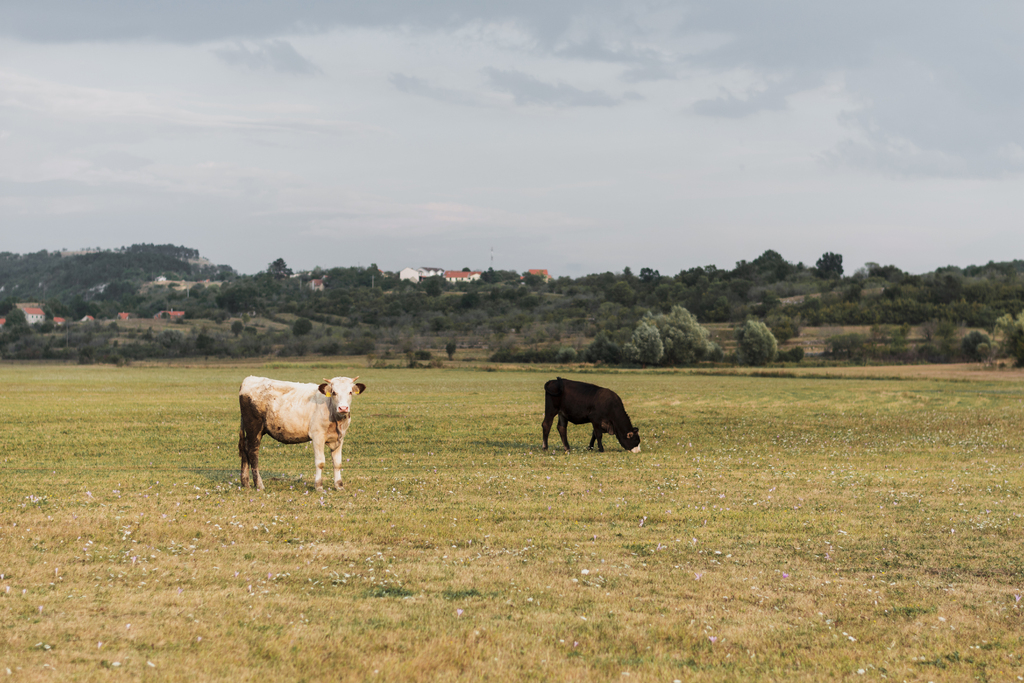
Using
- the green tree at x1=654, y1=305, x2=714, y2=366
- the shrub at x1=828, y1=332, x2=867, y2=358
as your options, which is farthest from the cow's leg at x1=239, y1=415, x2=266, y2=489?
the shrub at x1=828, y1=332, x2=867, y2=358

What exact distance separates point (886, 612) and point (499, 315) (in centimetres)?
16850

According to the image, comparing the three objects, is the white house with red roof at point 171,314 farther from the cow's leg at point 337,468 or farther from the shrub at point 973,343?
the cow's leg at point 337,468

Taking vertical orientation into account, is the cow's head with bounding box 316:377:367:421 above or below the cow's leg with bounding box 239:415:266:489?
above

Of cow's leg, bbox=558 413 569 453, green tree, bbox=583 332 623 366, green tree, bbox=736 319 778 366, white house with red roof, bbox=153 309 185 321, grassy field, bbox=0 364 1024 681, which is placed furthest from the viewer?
white house with red roof, bbox=153 309 185 321

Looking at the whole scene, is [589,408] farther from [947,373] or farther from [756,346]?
[756,346]

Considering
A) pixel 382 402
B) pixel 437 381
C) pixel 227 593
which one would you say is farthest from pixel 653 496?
pixel 437 381

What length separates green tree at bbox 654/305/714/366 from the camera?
104m

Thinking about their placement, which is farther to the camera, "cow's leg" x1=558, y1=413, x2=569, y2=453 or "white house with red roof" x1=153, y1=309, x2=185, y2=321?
"white house with red roof" x1=153, y1=309, x2=185, y2=321

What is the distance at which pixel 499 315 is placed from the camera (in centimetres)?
17638

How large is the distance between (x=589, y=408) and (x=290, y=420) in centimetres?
1054

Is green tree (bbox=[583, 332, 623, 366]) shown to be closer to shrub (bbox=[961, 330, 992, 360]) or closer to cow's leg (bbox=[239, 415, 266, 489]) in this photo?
shrub (bbox=[961, 330, 992, 360])

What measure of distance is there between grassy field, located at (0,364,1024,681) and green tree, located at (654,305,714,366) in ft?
267

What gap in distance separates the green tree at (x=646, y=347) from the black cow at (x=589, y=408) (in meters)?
78.4

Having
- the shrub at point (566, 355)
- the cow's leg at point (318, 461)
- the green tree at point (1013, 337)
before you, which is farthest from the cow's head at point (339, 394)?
the shrub at point (566, 355)
